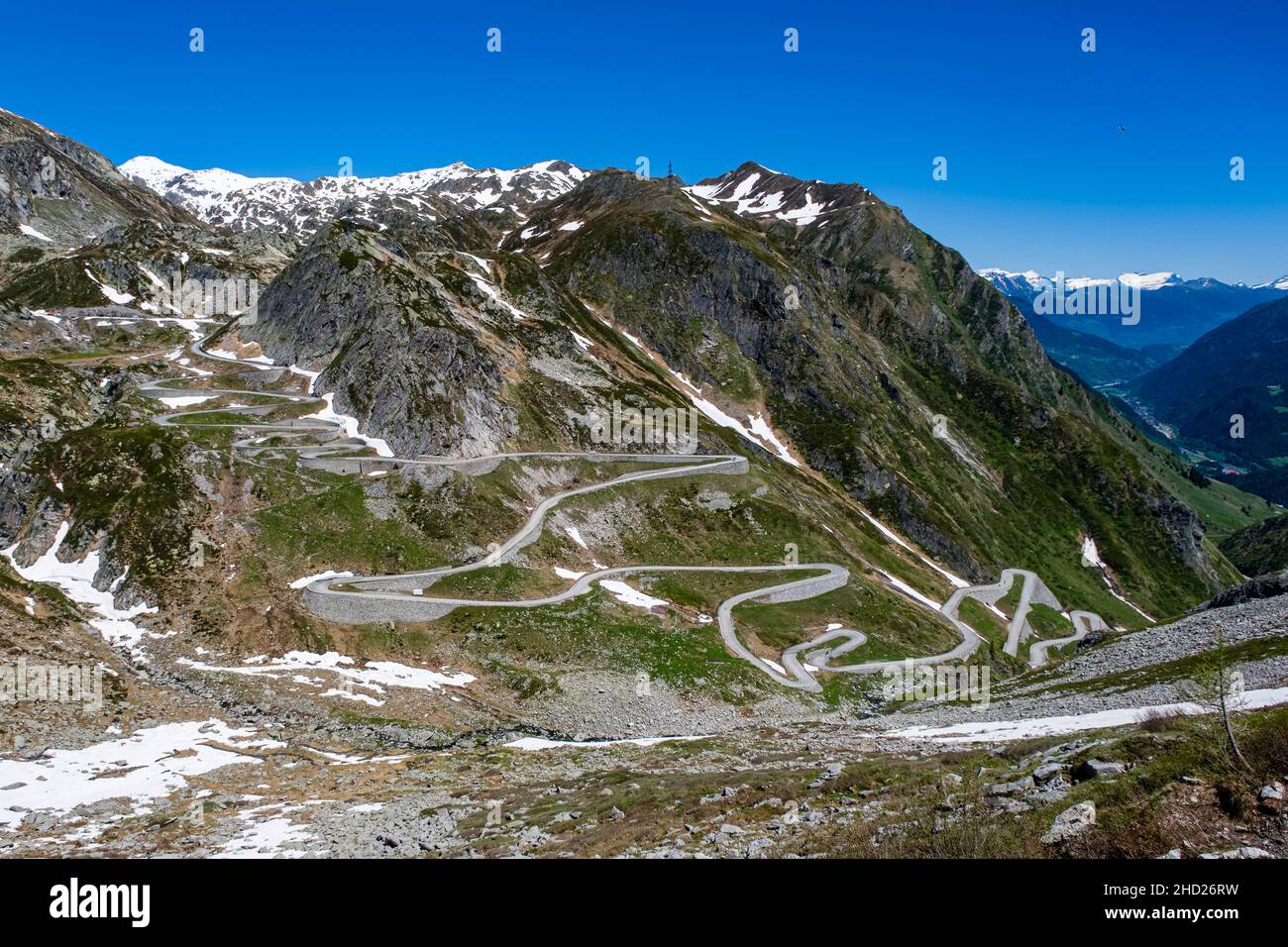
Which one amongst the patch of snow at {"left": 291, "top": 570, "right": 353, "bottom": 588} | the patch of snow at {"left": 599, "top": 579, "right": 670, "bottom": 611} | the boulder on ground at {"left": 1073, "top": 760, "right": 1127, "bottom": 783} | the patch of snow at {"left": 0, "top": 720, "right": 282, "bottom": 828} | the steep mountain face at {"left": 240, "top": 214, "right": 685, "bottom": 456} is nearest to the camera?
the boulder on ground at {"left": 1073, "top": 760, "right": 1127, "bottom": 783}

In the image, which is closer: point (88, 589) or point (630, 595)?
point (88, 589)

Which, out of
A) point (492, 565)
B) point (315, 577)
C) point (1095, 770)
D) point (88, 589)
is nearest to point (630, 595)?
point (492, 565)

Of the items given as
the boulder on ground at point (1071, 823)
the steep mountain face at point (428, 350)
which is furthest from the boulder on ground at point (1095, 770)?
the steep mountain face at point (428, 350)

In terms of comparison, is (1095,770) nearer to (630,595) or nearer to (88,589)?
(630,595)

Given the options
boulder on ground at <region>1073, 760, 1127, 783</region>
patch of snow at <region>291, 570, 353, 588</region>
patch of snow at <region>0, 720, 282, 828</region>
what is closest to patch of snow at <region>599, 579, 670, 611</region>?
patch of snow at <region>291, 570, 353, 588</region>

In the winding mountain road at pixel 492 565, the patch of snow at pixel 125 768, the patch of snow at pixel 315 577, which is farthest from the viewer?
the patch of snow at pixel 315 577

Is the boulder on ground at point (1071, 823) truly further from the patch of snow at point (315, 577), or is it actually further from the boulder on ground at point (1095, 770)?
the patch of snow at point (315, 577)

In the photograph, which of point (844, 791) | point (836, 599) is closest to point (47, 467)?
point (844, 791)

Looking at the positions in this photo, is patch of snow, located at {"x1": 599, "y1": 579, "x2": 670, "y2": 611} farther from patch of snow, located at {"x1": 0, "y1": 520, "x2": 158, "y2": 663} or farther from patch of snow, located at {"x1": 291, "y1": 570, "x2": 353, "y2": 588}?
patch of snow, located at {"x1": 0, "y1": 520, "x2": 158, "y2": 663}
